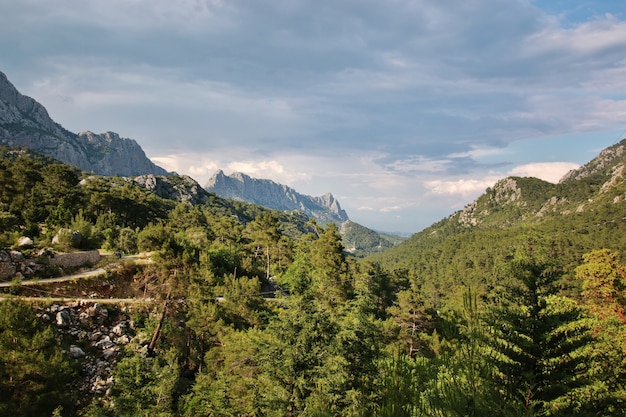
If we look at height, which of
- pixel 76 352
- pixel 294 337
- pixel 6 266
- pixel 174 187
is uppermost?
pixel 174 187

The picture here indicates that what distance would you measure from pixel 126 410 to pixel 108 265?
1808cm

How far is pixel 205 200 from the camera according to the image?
170 metres

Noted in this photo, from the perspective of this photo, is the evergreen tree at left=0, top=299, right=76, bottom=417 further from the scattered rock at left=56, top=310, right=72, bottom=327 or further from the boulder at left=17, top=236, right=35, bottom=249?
the boulder at left=17, top=236, right=35, bottom=249

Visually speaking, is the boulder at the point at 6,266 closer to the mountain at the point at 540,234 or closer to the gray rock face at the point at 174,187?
the mountain at the point at 540,234

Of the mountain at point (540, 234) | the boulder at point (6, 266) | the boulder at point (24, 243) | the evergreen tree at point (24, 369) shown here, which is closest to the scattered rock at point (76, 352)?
the evergreen tree at point (24, 369)

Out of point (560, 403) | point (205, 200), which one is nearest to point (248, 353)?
point (560, 403)

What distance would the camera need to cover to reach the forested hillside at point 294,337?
9.15 feet

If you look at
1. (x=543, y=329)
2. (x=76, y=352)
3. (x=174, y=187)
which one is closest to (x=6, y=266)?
(x=76, y=352)

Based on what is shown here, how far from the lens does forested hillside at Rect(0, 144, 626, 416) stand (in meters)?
2.79

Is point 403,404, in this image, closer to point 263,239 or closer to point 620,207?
point 263,239

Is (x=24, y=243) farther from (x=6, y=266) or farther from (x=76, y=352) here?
(x=76, y=352)

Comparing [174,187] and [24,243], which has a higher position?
[174,187]

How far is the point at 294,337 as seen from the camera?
557 inches

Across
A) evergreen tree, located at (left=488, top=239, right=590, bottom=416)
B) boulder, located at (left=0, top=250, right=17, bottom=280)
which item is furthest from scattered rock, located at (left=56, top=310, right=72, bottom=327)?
evergreen tree, located at (left=488, top=239, right=590, bottom=416)
